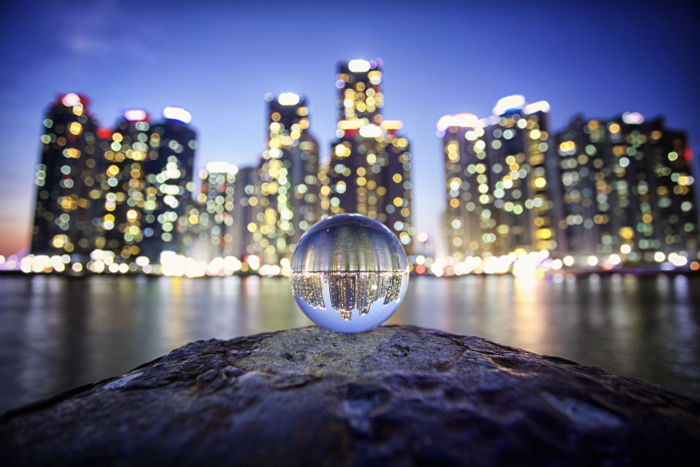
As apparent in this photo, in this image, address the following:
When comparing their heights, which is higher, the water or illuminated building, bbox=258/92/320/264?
illuminated building, bbox=258/92/320/264

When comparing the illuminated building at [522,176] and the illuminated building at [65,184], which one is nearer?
the illuminated building at [522,176]

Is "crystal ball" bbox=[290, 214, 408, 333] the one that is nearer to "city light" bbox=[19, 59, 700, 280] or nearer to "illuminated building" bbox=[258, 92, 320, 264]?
"city light" bbox=[19, 59, 700, 280]

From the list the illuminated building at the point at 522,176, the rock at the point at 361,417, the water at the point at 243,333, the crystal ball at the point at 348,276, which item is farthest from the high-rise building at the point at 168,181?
the rock at the point at 361,417

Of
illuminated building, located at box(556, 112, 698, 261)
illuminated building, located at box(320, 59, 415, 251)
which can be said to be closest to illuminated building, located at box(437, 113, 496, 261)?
illuminated building, located at box(320, 59, 415, 251)

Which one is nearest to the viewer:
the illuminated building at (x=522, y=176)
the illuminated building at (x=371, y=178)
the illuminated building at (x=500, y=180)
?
the illuminated building at (x=522, y=176)

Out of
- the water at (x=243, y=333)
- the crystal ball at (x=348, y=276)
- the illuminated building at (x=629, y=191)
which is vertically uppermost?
the illuminated building at (x=629, y=191)

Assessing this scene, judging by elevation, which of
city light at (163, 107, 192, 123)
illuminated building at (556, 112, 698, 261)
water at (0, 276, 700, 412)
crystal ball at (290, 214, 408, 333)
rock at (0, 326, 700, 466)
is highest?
city light at (163, 107, 192, 123)

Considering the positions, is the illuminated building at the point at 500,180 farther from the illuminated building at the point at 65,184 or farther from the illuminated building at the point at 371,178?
the illuminated building at the point at 65,184
